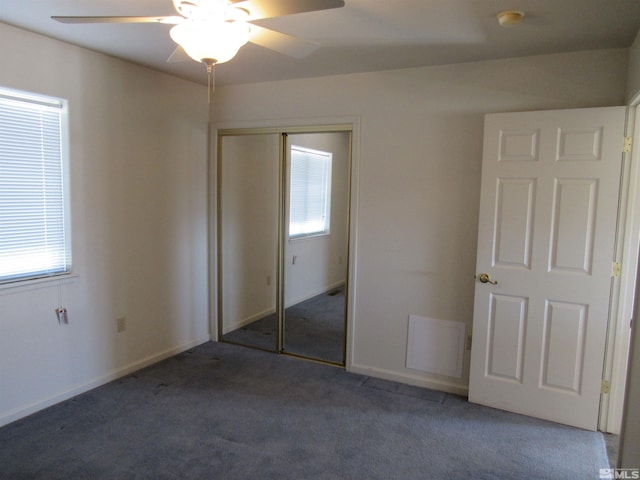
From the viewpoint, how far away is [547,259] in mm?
2926

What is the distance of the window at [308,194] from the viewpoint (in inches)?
157

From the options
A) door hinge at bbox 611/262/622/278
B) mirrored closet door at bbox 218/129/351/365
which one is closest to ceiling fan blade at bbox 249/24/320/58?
mirrored closet door at bbox 218/129/351/365

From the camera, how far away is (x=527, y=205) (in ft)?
9.66

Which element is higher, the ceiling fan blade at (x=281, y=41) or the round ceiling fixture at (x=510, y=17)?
the round ceiling fixture at (x=510, y=17)

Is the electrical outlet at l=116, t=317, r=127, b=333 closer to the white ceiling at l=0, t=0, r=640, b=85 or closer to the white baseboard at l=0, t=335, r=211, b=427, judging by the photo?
the white baseboard at l=0, t=335, r=211, b=427

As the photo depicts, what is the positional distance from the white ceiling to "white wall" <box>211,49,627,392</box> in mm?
149

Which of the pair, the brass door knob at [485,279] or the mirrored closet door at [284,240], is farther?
the mirrored closet door at [284,240]

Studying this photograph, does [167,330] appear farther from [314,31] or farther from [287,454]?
[314,31]

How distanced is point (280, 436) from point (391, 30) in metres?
2.50

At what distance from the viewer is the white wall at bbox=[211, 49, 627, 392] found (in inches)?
120

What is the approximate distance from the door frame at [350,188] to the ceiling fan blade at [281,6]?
1942mm

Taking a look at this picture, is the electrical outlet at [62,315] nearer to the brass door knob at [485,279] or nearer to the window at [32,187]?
the window at [32,187]

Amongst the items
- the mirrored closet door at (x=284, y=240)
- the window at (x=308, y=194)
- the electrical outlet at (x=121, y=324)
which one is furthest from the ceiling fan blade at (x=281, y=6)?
the electrical outlet at (x=121, y=324)

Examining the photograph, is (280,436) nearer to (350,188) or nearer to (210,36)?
(350,188)
